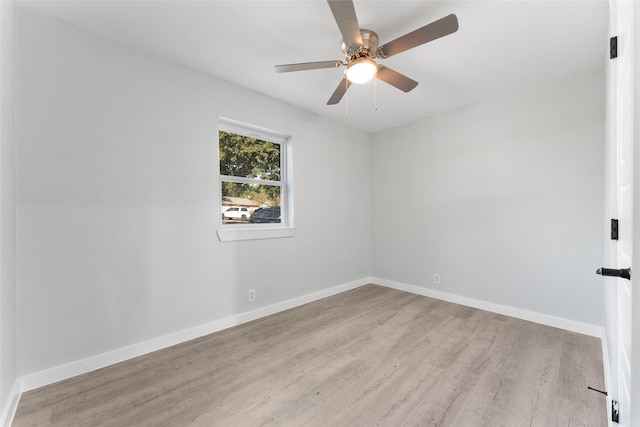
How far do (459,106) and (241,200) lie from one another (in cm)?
291

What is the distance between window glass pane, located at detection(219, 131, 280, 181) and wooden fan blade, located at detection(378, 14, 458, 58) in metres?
1.80

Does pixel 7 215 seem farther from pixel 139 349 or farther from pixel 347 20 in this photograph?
pixel 347 20

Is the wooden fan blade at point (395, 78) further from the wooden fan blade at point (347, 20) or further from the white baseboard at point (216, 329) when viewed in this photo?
the white baseboard at point (216, 329)

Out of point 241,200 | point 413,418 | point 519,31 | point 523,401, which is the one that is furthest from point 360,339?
point 519,31

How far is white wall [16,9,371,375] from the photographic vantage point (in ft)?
6.00

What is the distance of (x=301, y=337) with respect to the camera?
8.44 ft

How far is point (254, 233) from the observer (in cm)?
301

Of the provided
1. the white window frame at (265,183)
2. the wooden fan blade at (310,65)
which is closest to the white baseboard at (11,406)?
the white window frame at (265,183)

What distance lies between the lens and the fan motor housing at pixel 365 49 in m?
1.83

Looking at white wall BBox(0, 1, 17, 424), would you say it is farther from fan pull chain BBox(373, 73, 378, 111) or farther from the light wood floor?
fan pull chain BBox(373, 73, 378, 111)

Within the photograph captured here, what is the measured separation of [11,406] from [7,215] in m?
1.13

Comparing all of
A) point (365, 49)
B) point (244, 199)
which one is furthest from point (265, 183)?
point (365, 49)

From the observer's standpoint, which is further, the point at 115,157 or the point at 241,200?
the point at 241,200

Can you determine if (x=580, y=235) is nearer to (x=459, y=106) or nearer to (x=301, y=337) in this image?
(x=459, y=106)
